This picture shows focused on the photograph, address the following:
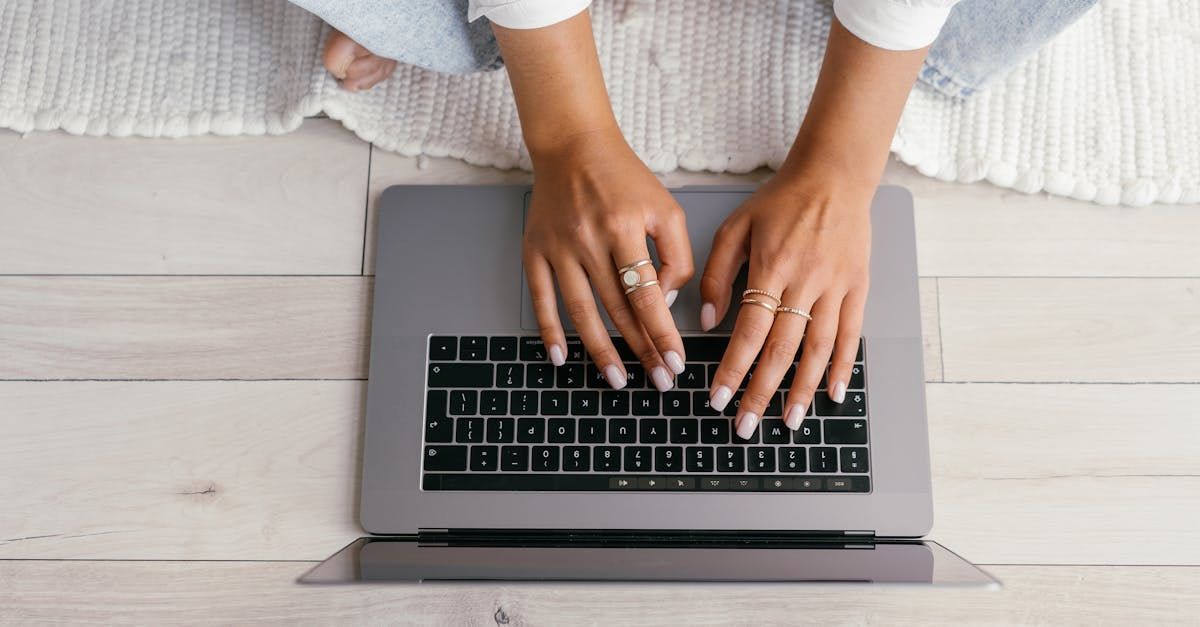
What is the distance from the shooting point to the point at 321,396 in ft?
2.28

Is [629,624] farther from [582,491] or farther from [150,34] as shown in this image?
[150,34]

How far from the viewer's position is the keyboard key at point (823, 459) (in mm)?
634

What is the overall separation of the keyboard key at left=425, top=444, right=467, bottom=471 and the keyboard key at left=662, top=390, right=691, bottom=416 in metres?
0.16

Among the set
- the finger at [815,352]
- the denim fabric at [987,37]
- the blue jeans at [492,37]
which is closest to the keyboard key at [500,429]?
the finger at [815,352]

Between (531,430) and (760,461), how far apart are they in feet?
0.59

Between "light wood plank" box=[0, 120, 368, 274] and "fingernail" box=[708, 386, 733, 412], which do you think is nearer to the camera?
"fingernail" box=[708, 386, 733, 412]

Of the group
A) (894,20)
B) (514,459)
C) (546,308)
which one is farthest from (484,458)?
(894,20)

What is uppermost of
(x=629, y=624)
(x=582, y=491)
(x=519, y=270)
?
(x=519, y=270)

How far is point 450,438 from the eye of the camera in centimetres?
65

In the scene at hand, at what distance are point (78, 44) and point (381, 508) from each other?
1.75 feet

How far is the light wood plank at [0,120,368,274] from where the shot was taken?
73 centimetres

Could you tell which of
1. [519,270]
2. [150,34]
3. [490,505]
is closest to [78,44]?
[150,34]

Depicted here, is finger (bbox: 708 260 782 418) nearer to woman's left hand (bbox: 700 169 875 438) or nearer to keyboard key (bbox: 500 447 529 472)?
woman's left hand (bbox: 700 169 875 438)

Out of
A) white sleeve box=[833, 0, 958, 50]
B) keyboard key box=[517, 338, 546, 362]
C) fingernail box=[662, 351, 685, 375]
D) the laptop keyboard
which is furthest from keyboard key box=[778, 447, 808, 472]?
white sleeve box=[833, 0, 958, 50]
